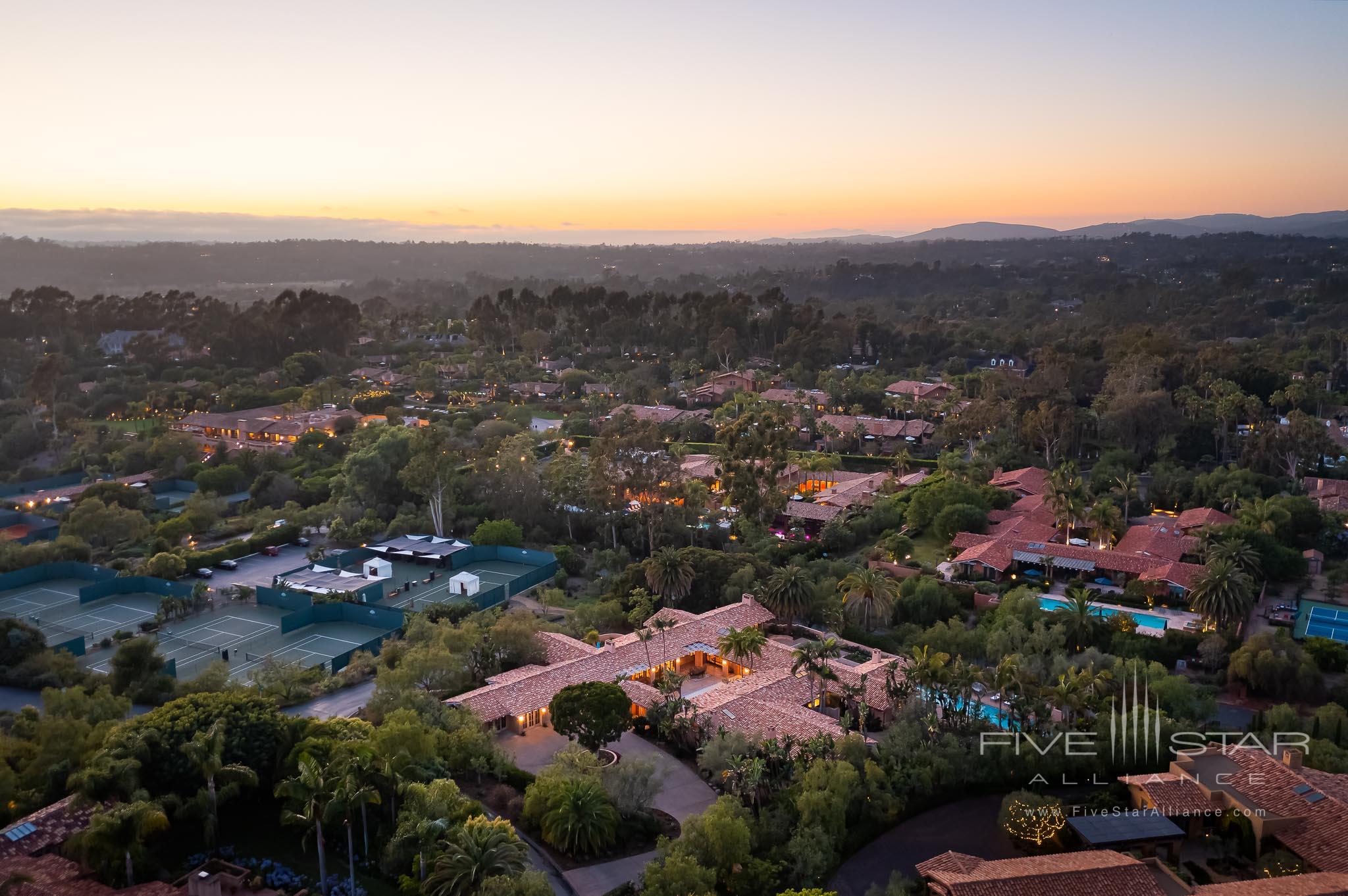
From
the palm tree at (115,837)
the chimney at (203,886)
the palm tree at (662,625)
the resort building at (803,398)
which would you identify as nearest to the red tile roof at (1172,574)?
the palm tree at (662,625)

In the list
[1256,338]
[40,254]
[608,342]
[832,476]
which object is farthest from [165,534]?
[40,254]

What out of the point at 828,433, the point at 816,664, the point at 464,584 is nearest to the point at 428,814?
the point at 816,664

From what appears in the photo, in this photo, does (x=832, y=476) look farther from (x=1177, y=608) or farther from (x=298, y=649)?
(x=298, y=649)

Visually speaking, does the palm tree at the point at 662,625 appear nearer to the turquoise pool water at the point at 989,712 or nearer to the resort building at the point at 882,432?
the turquoise pool water at the point at 989,712

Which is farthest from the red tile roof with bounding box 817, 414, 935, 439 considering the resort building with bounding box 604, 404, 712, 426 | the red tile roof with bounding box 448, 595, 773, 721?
the red tile roof with bounding box 448, 595, 773, 721

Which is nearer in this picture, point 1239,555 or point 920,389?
point 1239,555

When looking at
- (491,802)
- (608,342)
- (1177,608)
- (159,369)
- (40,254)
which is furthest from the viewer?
(40,254)

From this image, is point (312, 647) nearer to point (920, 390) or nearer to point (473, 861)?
point (473, 861)
